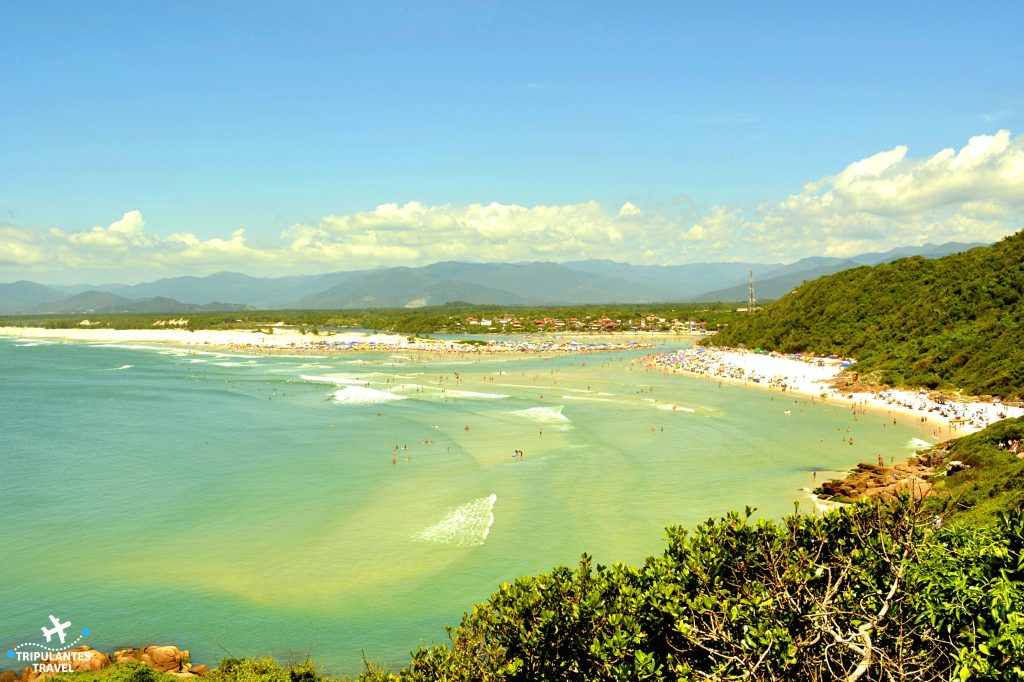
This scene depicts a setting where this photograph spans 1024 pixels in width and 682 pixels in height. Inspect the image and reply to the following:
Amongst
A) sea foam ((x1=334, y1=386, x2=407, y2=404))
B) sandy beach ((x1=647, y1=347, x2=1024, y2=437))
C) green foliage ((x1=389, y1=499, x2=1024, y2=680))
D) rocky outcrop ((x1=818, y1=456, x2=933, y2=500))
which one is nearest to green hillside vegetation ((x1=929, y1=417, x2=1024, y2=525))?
rocky outcrop ((x1=818, y1=456, x2=933, y2=500))

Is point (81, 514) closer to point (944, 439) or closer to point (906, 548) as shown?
point (906, 548)

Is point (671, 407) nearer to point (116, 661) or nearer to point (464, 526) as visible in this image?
point (464, 526)

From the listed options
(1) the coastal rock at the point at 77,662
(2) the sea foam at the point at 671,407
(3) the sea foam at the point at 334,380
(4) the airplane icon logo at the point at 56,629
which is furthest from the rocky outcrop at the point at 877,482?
(3) the sea foam at the point at 334,380

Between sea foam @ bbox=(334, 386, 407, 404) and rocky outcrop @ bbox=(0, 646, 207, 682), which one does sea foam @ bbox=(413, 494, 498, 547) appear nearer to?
rocky outcrop @ bbox=(0, 646, 207, 682)

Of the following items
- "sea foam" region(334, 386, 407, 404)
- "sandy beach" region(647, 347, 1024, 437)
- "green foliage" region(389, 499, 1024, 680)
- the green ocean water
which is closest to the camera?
"green foliage" region(389, 499, 1024, 680)

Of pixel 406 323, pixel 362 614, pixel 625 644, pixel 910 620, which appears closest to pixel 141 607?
pixel 362 614

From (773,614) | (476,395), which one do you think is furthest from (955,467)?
(476,395)

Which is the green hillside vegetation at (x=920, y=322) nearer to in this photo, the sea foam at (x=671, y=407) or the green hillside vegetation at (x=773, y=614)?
the sea foam at (x=671, y=407)
